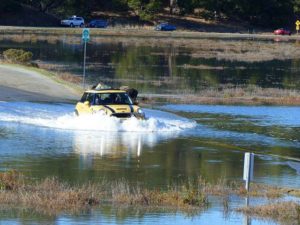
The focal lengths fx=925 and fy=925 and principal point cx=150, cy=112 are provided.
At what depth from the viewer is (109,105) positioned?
32.3m

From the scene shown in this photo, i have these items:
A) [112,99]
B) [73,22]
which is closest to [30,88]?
[112,99]

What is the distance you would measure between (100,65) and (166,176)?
135 feet

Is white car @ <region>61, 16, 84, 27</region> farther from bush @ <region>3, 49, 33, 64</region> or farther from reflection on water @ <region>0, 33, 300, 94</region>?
bush @ <region>3, 49, 33, 64</region>

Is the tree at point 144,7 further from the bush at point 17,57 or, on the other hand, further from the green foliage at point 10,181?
the green foliage at point 10,181

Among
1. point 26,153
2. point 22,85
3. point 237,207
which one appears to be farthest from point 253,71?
point 237,207

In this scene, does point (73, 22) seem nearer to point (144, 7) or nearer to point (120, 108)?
point (144, 7)

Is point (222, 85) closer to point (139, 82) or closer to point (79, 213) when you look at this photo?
point (139, 82)

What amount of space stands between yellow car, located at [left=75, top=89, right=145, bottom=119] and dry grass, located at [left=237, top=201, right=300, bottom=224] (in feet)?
47.9

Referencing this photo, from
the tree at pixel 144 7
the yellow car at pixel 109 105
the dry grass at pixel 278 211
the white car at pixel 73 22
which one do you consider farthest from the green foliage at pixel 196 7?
the dry grass at pixel 278 211

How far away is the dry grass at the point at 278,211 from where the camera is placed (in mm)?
16703

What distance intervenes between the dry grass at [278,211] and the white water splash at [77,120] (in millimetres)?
14423

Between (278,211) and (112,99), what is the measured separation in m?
16.2

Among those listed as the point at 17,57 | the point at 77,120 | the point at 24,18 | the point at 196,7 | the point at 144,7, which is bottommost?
the point at 77,120

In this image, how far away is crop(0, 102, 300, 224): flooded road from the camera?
72.2 ft
